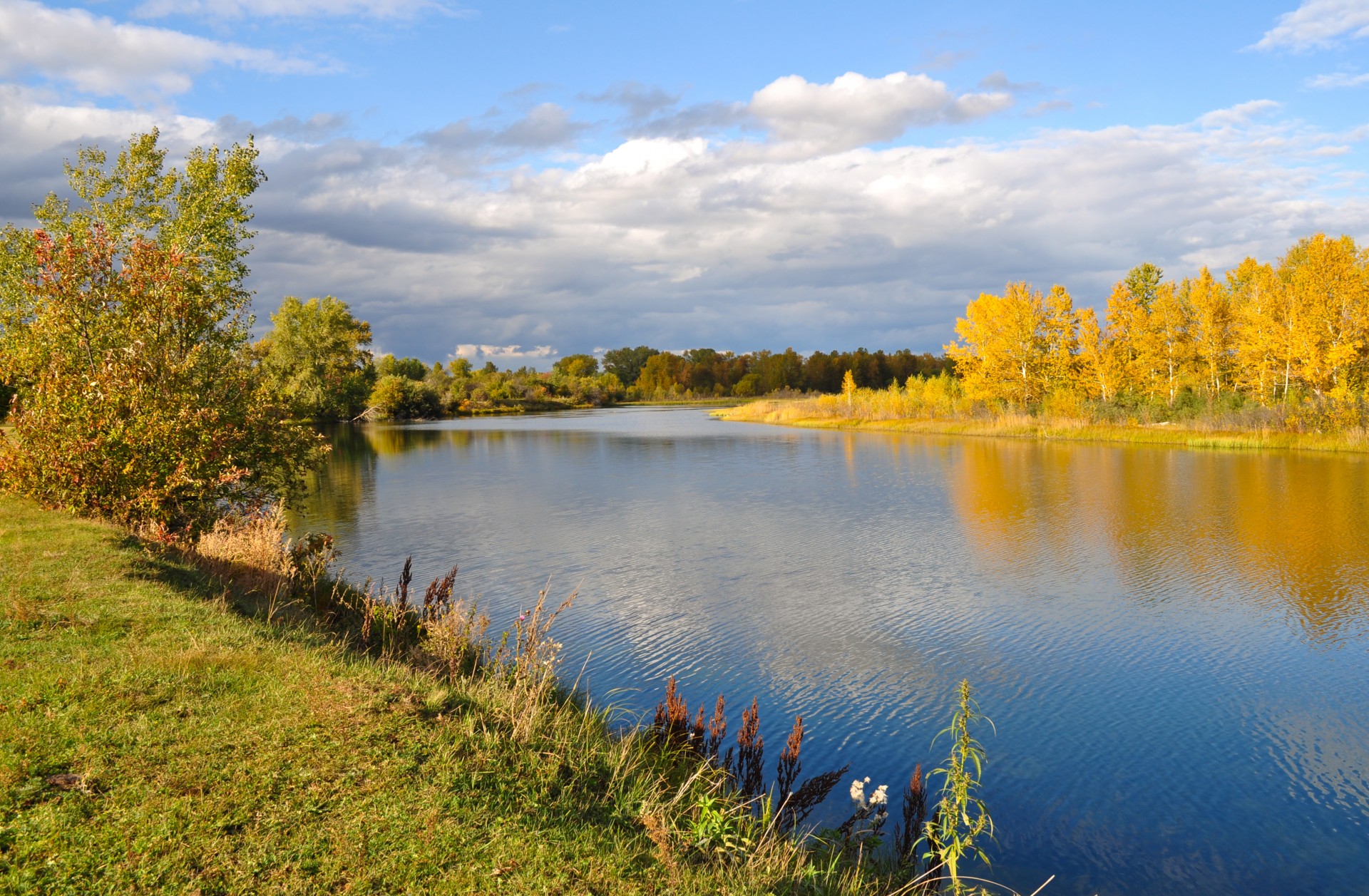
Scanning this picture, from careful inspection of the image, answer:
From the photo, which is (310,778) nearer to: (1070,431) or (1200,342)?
(1070,431)

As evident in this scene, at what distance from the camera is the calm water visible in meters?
7.05

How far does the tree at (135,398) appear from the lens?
501 inches

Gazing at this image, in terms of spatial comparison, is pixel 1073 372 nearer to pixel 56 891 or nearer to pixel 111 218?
pixel 111 218

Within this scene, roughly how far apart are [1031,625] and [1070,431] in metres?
37.5

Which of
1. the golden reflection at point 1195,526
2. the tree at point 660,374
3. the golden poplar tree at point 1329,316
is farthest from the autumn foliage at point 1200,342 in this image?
the tree at point 660,374

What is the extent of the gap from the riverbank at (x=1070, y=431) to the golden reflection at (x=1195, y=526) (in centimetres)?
317

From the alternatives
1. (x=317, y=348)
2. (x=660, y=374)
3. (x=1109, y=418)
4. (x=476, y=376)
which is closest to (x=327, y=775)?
(x=1109, y=418)

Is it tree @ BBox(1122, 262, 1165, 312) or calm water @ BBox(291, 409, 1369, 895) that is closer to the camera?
calm water @ BBox(291, 409, 1369, 895)

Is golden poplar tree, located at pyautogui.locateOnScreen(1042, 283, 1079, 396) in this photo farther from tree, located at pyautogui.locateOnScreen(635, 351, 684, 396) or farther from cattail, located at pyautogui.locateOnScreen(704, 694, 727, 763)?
tree, located at pyautogui.locateOnScreen(635, 351, 684, 396)

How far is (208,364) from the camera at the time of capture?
1551 centimetres

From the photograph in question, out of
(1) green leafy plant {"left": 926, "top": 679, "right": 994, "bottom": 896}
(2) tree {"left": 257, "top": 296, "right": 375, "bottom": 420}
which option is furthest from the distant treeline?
(1) green leafy plant {"left": 926, "top": 679, "right": 994, "bottom": 896}

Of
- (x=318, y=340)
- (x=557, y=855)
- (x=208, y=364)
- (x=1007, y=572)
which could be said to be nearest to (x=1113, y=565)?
(x=1007, y=572)

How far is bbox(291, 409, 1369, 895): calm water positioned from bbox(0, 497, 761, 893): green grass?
126 inches

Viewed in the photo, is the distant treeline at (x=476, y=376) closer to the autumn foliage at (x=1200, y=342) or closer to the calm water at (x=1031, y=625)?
the calm water at (x=1031, y=625)
